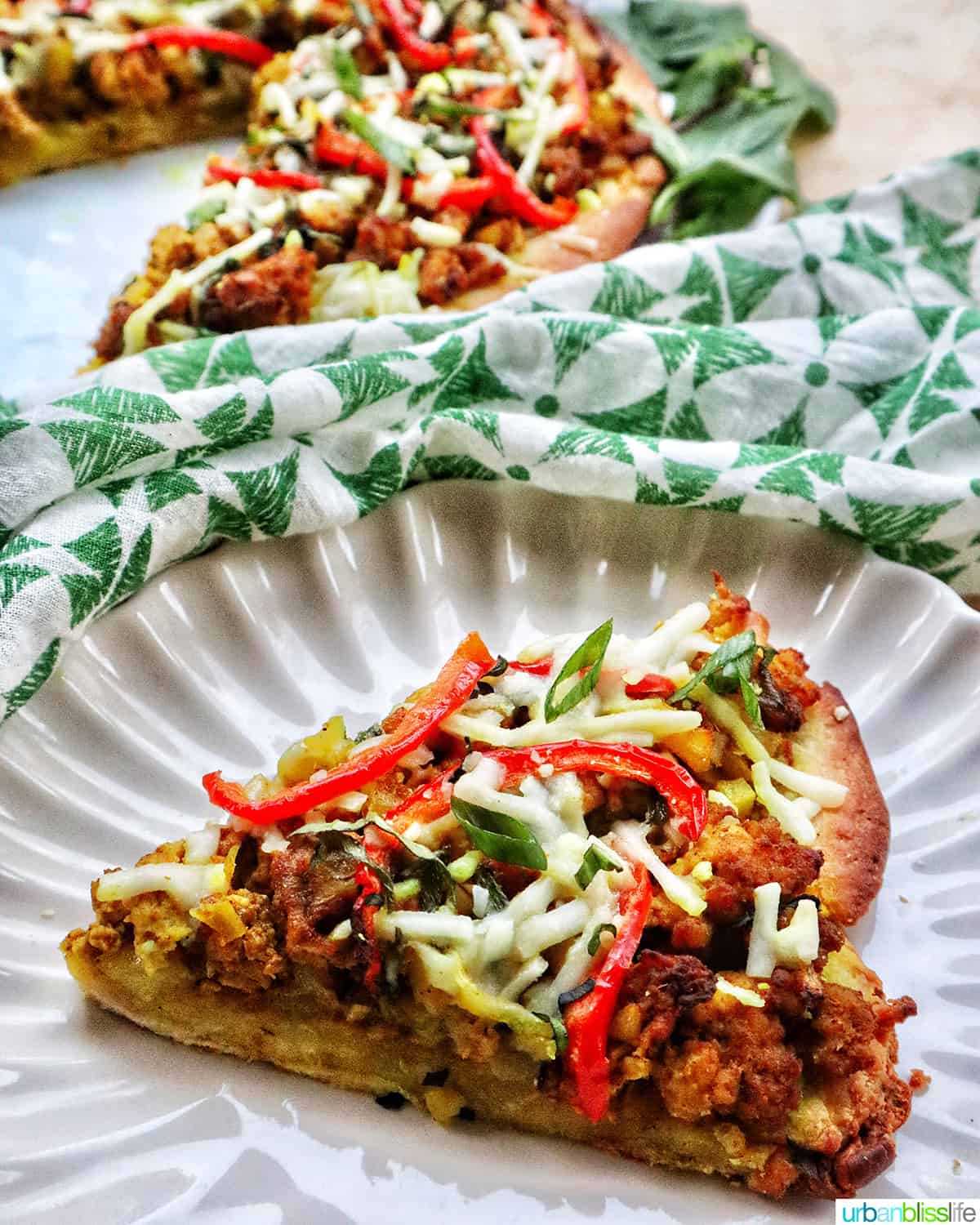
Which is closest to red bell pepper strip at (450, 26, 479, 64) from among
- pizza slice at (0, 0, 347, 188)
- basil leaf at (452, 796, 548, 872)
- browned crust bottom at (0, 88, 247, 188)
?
pizza slice at (0, 0, 347, 188)

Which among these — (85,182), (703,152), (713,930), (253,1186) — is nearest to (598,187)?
(703,152)

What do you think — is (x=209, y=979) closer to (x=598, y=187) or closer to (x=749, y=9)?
(x=598, y=187)

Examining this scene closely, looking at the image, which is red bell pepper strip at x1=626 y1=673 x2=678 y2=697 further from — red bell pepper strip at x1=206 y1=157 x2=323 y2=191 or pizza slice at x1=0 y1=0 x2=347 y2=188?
pizza slice at x1=0 y1=0 x2=347 y2=188

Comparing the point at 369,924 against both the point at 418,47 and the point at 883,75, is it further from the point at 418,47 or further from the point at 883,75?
the point at 883,75

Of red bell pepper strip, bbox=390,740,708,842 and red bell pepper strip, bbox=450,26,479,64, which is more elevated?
red bell pepper strip, bbox=450,26,479,64

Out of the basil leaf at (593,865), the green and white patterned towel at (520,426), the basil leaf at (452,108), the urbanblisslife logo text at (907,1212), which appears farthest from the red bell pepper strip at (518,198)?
the urbanblisslife logo text at (907,1212)

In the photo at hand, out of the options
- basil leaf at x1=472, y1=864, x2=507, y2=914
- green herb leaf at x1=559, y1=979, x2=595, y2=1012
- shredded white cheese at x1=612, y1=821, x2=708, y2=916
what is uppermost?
basil leaf at x1=472, y1=864, x2=507, y2=914
